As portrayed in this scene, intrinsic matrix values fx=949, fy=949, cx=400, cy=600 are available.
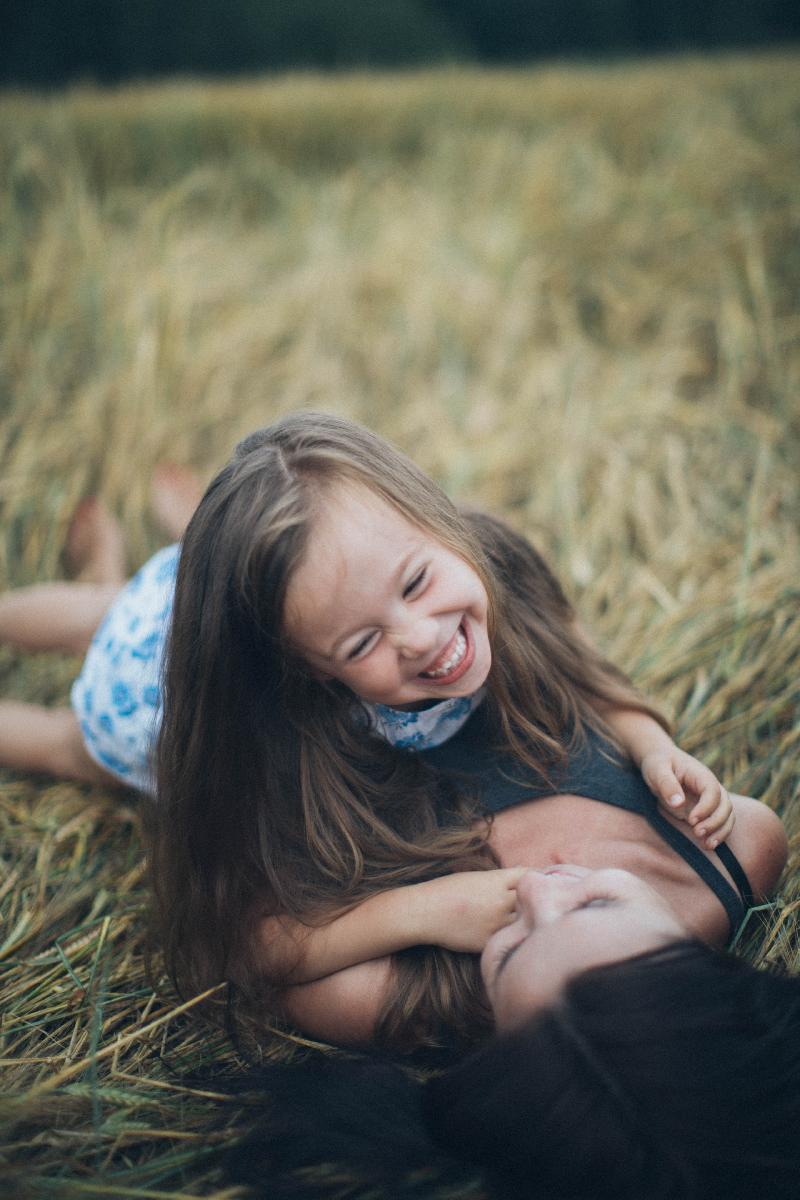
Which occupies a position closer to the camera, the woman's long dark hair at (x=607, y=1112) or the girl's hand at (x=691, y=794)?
the woman's long dark hair at (x=607, y=1112)

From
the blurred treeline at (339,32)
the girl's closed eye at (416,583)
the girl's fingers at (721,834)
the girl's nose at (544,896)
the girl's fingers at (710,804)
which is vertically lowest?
the girl's fingers at (721,834)

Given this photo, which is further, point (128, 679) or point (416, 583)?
point (128, 679)

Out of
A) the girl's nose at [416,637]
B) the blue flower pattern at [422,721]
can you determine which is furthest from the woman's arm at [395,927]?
the girl's nose at [416,637]

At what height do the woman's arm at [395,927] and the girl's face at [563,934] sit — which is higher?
the girl's face at [563,934]

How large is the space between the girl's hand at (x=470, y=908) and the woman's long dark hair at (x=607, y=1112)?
24 cm

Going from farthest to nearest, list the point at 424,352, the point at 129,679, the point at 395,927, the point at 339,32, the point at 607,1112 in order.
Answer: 1. the point at 339,32
2. the point at 424,352
3. the point at 129,679
4. the point at 395,927
5. the point at 607,1112

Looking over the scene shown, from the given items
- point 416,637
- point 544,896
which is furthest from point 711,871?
point 416,637

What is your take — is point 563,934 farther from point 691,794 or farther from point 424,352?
point 424,352

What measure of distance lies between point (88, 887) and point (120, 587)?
2.67 ft

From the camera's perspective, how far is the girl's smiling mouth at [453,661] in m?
1.40

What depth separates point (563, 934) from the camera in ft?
3.80

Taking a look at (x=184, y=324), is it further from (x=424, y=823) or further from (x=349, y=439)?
(x=424, y=823)

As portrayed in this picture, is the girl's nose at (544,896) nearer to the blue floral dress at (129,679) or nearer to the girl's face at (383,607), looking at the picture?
the girl's face at (383,607)

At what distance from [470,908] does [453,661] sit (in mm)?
363
